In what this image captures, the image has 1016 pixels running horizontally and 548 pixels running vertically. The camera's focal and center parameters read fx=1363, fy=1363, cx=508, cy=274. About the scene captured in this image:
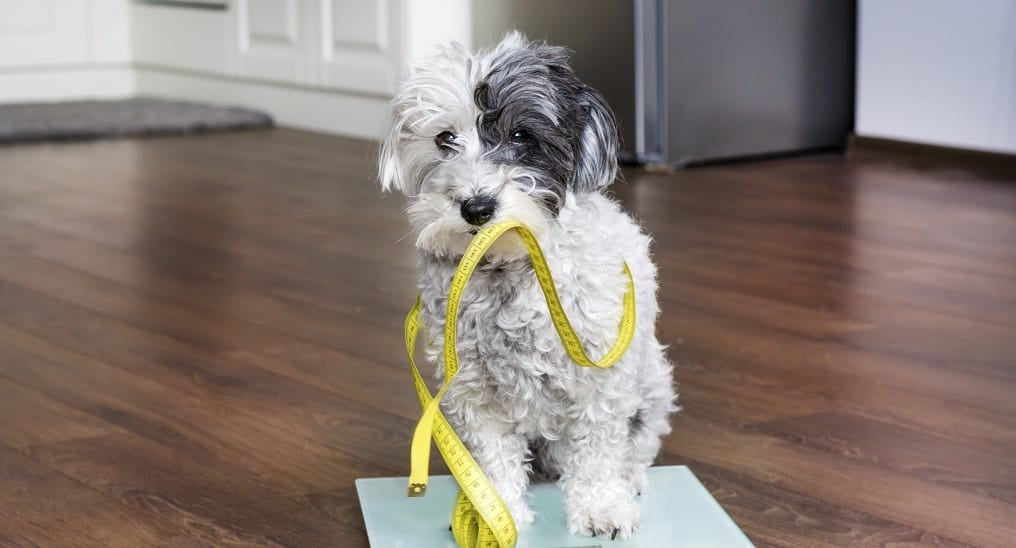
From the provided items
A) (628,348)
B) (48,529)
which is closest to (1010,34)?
(628,348)

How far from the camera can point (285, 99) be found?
5859 mm

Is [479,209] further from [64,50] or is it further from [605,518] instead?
[64,50]

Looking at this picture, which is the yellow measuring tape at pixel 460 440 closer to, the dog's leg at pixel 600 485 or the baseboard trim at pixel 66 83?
the dog's leg at pixel 600 485

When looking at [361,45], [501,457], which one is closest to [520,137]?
[501,457]

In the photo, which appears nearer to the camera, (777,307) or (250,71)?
(777,307)

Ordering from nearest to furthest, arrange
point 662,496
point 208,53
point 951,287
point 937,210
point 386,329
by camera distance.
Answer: point 662,496 < point 386,329 < point 951,287 < point 937,210 < point 208,53

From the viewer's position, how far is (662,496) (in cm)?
176

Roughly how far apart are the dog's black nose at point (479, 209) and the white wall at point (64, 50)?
5.54 m

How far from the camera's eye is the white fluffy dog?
4.86 feet

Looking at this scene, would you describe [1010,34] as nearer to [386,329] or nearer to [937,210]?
[937,210]

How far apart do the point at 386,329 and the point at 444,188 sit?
4.07 feet

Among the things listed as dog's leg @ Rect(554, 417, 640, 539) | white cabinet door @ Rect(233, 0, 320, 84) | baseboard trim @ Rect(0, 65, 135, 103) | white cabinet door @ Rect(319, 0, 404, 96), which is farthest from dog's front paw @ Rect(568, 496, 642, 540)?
baseboard trim @ Rect(0, 65, 135, 103)

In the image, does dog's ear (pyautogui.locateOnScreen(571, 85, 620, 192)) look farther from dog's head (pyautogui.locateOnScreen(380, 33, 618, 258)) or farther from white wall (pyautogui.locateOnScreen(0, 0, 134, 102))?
white wall (pyautogui.locateOnScreen(0, 0, 134, 102))

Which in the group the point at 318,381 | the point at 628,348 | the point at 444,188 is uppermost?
the point at 444,188
